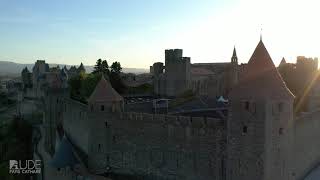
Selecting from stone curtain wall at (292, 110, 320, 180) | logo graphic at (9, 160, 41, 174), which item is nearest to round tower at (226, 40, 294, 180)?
stone curtain wall at (292, 110, 320, 180)

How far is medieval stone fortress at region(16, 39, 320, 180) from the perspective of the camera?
707 inches

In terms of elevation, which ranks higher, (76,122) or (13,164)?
(76,122)

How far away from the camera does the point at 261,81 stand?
1812 centimetres

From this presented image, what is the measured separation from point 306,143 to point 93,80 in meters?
28.1

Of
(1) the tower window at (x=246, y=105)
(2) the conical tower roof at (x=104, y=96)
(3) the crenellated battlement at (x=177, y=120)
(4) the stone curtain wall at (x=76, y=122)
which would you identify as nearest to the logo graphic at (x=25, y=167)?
(4) the stone curtain wall at (x=76, y=122)

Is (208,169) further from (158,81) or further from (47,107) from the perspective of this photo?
(158,81)

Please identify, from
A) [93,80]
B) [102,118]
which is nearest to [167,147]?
[102,118]

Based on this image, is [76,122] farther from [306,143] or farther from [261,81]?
[261,81]

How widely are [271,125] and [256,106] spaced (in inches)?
36.9

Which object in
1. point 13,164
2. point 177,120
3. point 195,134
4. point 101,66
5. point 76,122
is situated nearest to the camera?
point 195,134

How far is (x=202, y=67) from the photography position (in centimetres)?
6397

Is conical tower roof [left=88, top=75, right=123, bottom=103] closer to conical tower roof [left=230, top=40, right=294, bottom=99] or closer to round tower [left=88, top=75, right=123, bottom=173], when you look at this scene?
round tower [left=88, top=75, right=123, bottom=173]

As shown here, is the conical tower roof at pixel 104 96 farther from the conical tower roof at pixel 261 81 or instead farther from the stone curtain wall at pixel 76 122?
the conical tower roof at pixel 261 81

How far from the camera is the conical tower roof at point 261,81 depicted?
17.9 metres
